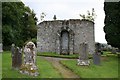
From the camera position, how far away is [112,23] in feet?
123

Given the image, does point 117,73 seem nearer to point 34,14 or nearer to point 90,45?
point 90,45

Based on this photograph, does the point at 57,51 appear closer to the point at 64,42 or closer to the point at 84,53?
the point at 64,42

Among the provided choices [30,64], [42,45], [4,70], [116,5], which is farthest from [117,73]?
[42,45]

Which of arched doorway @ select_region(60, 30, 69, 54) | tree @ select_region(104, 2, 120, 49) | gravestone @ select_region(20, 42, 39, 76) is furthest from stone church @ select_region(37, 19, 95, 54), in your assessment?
gravestone @ select_region(20, 42, 39, 76)

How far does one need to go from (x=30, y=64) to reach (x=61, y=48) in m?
20.2

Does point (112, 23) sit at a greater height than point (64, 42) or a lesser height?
greater

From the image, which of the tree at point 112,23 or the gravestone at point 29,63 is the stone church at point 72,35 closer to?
the tree at point 112,23

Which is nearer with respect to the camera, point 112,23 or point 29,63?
point 29,63

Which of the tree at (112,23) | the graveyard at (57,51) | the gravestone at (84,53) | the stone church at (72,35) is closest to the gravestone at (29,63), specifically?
the graveyard at (57,51)

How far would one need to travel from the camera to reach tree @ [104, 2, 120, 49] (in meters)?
36.5

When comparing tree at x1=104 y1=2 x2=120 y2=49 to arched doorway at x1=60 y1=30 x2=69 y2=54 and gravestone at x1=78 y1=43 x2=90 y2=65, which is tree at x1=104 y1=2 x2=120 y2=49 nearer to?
arched doorway at x1=60 y1=30 x2=69 y2=54

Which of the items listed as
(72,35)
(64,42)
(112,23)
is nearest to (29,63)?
(112,23)

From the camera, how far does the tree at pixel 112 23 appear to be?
1438 inches

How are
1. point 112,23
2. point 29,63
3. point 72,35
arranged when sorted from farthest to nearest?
point 72,35
point 112,23
point 29,63
